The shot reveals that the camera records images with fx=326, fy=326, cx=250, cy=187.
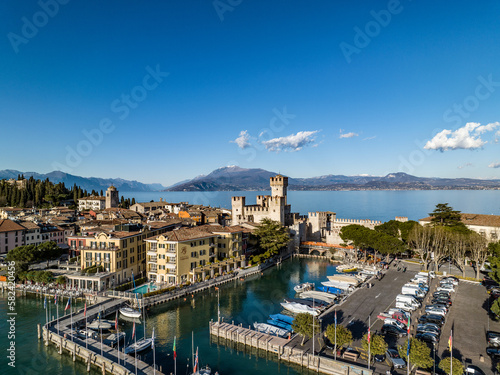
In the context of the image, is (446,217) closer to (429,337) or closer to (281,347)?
(429,337)

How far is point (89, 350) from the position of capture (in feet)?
92.6

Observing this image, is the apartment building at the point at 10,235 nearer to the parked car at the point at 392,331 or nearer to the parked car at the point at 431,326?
the parked car at the point at 392,331

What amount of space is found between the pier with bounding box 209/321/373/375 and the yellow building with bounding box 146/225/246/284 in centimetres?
1496

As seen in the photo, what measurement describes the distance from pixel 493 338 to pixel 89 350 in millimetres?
34384

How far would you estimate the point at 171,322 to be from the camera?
119 feet

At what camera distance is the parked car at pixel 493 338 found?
2711 centimetres

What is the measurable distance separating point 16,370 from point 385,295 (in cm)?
3971

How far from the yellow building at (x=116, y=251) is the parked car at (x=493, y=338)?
43.2 meters

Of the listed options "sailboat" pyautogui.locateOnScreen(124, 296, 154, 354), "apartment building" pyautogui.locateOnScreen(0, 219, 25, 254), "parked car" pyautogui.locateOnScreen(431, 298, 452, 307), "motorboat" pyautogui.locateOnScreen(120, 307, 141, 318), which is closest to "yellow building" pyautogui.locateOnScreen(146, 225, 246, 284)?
"motorboat" pyautogui.locateOnScreen(120, 307, 141, 318)

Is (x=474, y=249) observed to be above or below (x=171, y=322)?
above

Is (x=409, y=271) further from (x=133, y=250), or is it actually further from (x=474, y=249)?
(x=133, y=250)

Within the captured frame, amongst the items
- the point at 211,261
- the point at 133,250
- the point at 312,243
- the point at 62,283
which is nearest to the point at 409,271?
the point at 312,243

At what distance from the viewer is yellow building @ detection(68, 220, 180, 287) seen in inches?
1813

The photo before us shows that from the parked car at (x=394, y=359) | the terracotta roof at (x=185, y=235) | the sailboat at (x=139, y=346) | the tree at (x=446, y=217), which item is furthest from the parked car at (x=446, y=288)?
the sailboat at (x=139, y=346)
